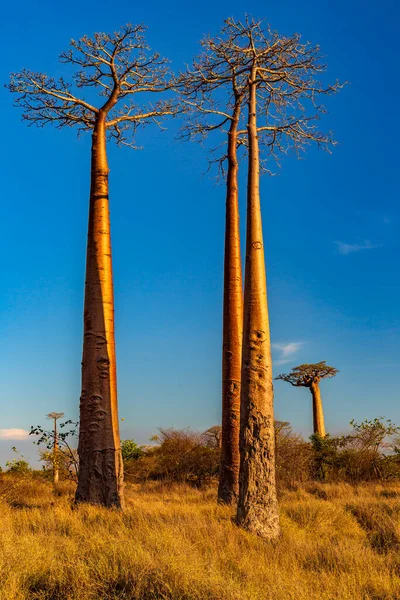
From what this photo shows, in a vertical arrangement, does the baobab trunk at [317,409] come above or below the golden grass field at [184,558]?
above

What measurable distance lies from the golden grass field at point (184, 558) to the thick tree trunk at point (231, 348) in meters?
1.58

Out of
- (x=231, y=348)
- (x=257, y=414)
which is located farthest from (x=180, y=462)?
(x=257, y=414)

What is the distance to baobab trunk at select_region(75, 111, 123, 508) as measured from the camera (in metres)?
7.86

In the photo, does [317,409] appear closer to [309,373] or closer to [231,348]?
[309,373]

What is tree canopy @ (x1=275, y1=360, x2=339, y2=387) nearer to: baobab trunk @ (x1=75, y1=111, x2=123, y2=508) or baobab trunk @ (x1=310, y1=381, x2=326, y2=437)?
baobab trunk @ (x1=310, y1=381, x2=326, y2=437)

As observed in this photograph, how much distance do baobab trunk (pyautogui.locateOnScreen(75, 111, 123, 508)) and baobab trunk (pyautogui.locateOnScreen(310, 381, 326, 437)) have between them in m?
16.5

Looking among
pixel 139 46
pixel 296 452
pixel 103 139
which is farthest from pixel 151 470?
pixel 139 46

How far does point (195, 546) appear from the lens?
523cm

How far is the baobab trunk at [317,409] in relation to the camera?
23.2m

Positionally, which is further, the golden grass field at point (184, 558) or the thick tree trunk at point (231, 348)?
the thick tree trunk at point (231, 348)

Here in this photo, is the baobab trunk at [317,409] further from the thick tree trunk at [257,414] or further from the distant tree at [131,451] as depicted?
the thick tree trunk at [257,414]

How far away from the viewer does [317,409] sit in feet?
76.8

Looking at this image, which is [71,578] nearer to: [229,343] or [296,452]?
[229,343]

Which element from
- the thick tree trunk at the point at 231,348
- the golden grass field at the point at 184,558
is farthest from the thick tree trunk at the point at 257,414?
the thick tree trunk at the point at 231,348
